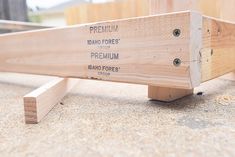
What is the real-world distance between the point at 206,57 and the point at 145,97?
0.26 metres

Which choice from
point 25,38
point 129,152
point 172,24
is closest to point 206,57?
point 172,24

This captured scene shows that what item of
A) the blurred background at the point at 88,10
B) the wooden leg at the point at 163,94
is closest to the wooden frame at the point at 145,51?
the wooden leg at the point at 163,94

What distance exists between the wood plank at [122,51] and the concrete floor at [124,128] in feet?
0.29

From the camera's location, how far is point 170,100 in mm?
796

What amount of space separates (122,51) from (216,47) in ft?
0.94

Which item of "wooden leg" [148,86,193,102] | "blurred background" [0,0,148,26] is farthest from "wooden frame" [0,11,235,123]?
"blurred background" [0,0,148,26]

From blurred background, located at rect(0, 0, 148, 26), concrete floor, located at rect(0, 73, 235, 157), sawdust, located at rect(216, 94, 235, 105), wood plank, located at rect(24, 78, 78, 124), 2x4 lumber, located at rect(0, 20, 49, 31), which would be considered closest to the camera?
concrete floor, located at rect(0, 73, 235, 157)

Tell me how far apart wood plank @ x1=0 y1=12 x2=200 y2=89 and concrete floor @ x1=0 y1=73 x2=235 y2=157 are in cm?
9

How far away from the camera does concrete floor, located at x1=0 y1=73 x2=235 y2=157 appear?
0.45 meters

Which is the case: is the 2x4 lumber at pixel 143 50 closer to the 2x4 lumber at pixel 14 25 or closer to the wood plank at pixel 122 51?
the wood plank at pixel 122 51

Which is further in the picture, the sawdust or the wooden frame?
→ the sawdust

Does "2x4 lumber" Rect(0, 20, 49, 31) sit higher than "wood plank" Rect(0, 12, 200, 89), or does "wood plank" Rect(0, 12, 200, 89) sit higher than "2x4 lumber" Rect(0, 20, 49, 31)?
"2x4 lumber" Rect(0, 20, 49, 31)

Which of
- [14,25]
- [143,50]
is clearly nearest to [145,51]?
[143,50]

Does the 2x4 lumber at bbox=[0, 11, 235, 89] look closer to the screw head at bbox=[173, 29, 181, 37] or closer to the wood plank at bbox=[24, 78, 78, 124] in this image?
the screw head at bbox=[173, 29, 181, 37]
